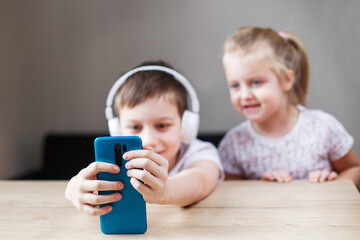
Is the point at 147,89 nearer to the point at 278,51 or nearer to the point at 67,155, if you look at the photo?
the point at 278,51

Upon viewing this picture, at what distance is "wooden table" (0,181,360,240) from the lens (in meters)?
0.62

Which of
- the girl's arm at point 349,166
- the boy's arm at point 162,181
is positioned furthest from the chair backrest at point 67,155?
the boy's arm at point 162,181

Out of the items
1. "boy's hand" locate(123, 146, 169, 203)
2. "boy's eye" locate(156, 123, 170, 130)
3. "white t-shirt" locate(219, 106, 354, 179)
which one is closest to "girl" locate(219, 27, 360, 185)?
"white t-shirt" locate(219, 106, 354, 179)

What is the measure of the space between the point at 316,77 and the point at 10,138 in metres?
1.62

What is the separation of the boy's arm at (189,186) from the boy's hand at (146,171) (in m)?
0.06

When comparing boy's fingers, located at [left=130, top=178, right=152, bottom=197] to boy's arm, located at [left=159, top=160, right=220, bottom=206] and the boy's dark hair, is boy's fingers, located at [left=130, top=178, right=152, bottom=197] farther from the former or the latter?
the boy's dark hair

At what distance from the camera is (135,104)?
3.22 feet

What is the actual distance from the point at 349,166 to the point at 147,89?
829 millimetres

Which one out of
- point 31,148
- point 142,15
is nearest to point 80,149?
point 31,148

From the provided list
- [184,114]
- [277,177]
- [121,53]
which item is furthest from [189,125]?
[121,53]

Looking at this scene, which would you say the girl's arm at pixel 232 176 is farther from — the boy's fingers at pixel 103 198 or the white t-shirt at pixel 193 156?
the boy's fingers at pixel 103 198

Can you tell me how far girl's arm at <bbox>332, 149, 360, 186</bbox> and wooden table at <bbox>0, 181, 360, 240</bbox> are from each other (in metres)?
0.40

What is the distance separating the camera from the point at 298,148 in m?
1.32

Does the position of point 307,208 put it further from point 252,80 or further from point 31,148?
point 31,148
